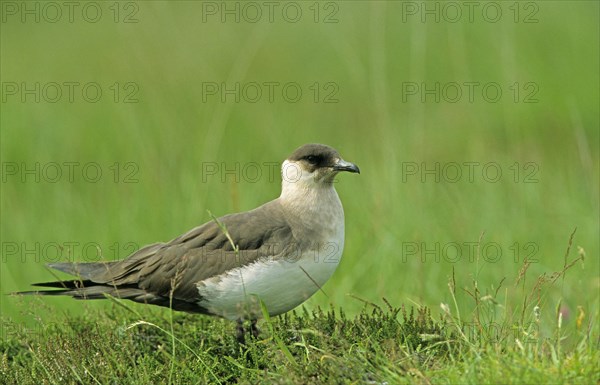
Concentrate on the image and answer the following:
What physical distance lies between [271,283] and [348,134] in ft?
22.3

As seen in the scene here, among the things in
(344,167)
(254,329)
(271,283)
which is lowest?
(254,329)

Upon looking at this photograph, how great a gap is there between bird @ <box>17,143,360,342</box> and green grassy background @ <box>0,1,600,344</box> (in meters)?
1.14

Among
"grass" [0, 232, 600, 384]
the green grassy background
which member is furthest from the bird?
the green grassy background

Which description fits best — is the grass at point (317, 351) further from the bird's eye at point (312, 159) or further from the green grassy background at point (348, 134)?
the green grassy background at point (348, 134)

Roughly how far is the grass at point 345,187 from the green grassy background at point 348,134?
0.03 m

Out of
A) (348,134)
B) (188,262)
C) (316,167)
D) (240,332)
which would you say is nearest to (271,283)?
A: (240,332)

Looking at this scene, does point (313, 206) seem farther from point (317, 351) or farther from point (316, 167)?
point (317, 351)

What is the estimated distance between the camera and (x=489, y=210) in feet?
27.9

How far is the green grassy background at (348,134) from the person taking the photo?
8.00m

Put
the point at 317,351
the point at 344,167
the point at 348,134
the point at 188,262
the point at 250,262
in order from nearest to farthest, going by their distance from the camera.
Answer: the point at 317,351 → the point at 250,262 → the point at 188,262 → the point at 344,167 → the point at 348,134

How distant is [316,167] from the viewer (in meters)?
5.75

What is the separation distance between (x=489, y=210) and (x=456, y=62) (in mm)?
3890

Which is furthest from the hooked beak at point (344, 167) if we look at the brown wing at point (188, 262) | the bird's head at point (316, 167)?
the brown wing at point (188, 262)

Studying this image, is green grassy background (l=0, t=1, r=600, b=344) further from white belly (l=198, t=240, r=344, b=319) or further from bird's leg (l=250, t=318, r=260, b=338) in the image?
white belly (l=198, t=240, r=344, b=319)
